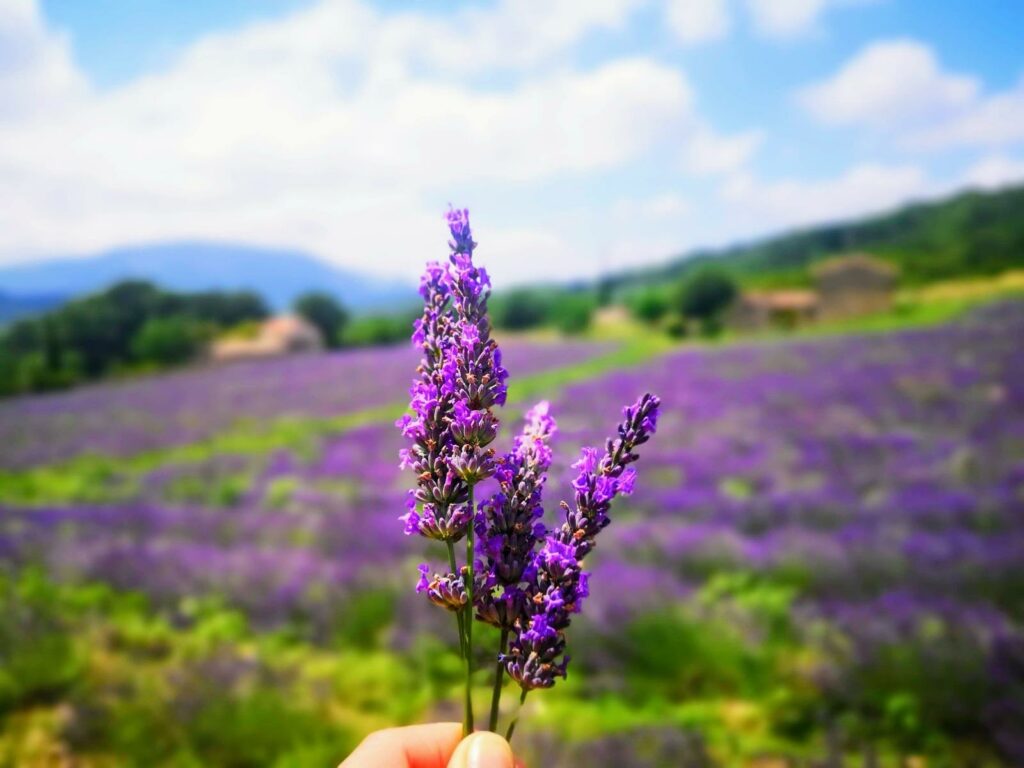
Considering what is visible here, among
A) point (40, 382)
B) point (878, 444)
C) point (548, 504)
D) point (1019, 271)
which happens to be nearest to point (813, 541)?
point (548, 504)

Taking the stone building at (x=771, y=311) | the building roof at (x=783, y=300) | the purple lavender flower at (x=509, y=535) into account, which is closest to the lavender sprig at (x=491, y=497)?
the purple lavender flower at (x=509, y=535)

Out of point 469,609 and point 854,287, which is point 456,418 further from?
point 854,287

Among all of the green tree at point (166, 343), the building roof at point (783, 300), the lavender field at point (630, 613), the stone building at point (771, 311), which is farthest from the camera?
the building roof at point (783, 300)

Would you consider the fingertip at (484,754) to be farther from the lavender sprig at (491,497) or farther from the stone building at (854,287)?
the stone building at (854,287)

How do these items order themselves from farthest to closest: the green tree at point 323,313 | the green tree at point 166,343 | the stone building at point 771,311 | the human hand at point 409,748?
1. the green tree at point 323,313
2. the stone building at point 771,311
3. the green tree at point 166,343
4. the human hand at point 409,748

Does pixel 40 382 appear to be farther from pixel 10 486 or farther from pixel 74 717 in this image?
pixel 74 717

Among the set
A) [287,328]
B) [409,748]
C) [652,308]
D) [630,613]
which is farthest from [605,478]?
[287,328]

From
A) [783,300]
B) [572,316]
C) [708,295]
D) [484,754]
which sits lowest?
[484,754]
